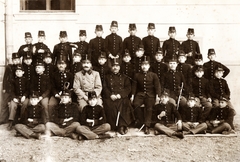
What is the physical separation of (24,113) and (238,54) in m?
4.70

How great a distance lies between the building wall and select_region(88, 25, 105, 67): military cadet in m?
0.63

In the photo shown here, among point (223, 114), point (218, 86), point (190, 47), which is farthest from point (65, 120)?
point (190, 47)

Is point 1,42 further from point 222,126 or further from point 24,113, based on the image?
point 222,126

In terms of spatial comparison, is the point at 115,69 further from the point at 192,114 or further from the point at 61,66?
the point at 192,114

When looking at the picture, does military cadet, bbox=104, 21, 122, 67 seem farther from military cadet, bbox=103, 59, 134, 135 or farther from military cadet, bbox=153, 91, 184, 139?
military cadet, bbox=153, 91, 184, 139

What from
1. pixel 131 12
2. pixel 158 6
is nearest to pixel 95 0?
pixel 131 12

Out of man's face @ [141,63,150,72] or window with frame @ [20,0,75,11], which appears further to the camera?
window with frame @ [20,0,75,11]

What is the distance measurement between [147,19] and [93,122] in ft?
9.97

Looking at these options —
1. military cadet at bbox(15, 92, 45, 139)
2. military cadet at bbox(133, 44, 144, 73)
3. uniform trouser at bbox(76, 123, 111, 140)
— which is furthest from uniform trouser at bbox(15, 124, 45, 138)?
military cadet at bbox(133, 44, 144, 73)

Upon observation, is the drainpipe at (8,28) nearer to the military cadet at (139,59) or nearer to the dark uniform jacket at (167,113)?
the military cadet at (139,59)

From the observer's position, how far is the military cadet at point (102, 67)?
6055mm

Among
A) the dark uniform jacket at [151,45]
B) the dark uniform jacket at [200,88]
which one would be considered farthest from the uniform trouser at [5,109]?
the dark uniform jacket at [200,88]

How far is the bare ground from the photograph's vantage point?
14.8ft

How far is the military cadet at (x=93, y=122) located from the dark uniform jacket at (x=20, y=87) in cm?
126
